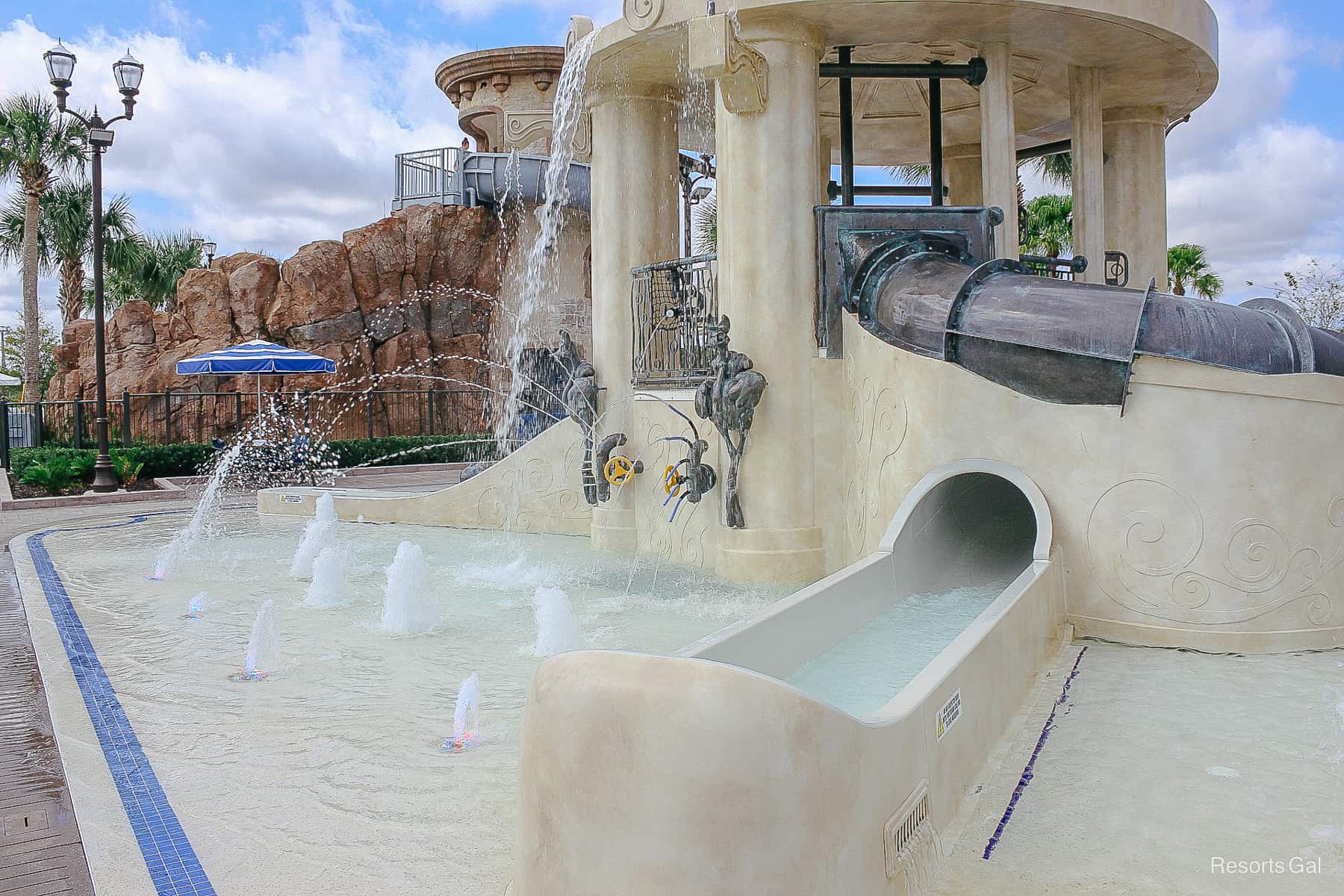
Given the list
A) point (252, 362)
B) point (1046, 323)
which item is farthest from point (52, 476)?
point (1046, 323)

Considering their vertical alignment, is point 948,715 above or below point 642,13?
below

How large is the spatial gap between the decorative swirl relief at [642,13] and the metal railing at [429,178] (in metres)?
20.2

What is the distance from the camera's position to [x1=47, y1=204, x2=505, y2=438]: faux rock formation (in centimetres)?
2591

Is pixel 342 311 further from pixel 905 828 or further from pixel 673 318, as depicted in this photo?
pixel 905 828

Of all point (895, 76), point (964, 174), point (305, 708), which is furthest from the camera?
point (964, 174)

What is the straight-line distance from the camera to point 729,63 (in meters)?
8.88

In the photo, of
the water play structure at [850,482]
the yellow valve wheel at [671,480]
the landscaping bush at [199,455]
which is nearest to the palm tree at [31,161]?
the landscaping bush at [199,455]

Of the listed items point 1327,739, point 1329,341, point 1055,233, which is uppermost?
Answer: point 1055,233

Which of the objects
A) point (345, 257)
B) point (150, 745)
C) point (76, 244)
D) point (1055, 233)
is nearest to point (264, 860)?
point (150, 745)

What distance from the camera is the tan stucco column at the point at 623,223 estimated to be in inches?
477

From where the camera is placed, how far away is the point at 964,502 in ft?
31.7

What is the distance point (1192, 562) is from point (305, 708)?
5673 millimetres

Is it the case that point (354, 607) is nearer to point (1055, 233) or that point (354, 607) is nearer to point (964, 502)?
point (964, 502)

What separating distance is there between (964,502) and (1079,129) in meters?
4.65
